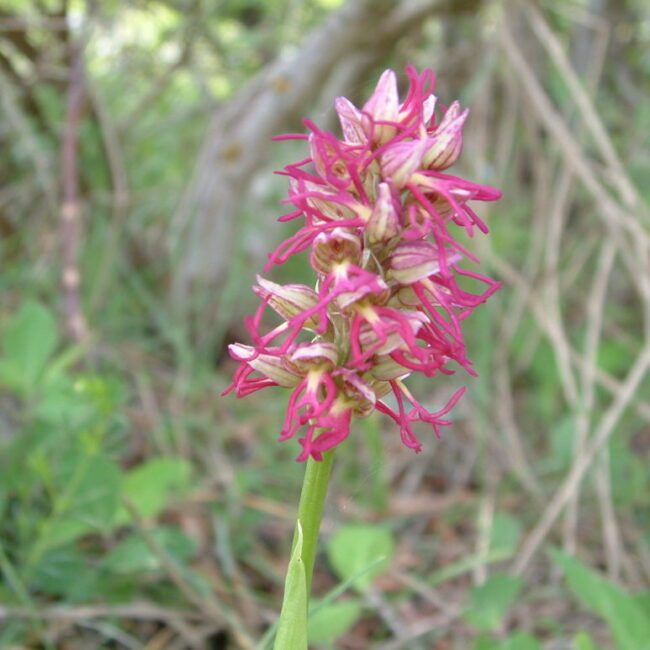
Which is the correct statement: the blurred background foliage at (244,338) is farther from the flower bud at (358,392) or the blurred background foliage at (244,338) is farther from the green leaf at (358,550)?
the flower bud at (358,392)

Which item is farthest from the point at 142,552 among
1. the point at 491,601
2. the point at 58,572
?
the point at 491,601

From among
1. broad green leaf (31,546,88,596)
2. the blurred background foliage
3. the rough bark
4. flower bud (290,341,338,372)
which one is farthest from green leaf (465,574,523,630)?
the rough bark

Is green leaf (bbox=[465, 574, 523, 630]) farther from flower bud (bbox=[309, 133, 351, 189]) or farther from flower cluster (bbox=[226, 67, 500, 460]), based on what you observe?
flower bud (bbox=[309, 133, 351, 189])

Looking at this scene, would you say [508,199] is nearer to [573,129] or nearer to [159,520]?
[573,129]

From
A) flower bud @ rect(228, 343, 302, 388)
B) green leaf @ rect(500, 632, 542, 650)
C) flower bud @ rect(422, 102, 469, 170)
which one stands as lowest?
green leaf @ rect(500, 632, 542, 650)

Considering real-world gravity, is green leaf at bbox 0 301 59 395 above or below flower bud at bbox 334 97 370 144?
below

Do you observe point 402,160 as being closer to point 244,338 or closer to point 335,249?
point 335,249
